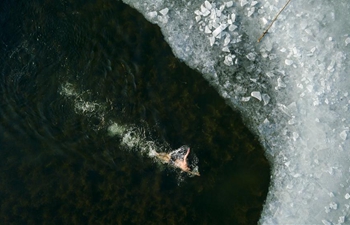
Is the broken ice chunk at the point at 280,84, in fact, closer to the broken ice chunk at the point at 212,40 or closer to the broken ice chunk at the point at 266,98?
the broken ice chunk at the point at 266,98

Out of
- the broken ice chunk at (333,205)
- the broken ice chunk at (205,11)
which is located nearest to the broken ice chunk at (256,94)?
the broken ice chunk at (205,11)

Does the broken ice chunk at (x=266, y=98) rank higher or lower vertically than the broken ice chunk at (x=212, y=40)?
lower

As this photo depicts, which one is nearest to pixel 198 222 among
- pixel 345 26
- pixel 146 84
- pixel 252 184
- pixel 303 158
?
Result: pixel 252 184

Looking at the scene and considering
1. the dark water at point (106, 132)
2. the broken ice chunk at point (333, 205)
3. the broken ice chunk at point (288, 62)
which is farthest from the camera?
the dark water at point (106, 132)

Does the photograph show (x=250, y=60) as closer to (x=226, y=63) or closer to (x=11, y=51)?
(x=226, y=63)

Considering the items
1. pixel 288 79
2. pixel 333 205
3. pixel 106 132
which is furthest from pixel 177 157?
pixel 333 205

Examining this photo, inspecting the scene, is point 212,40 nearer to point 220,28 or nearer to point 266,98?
point 220,28
